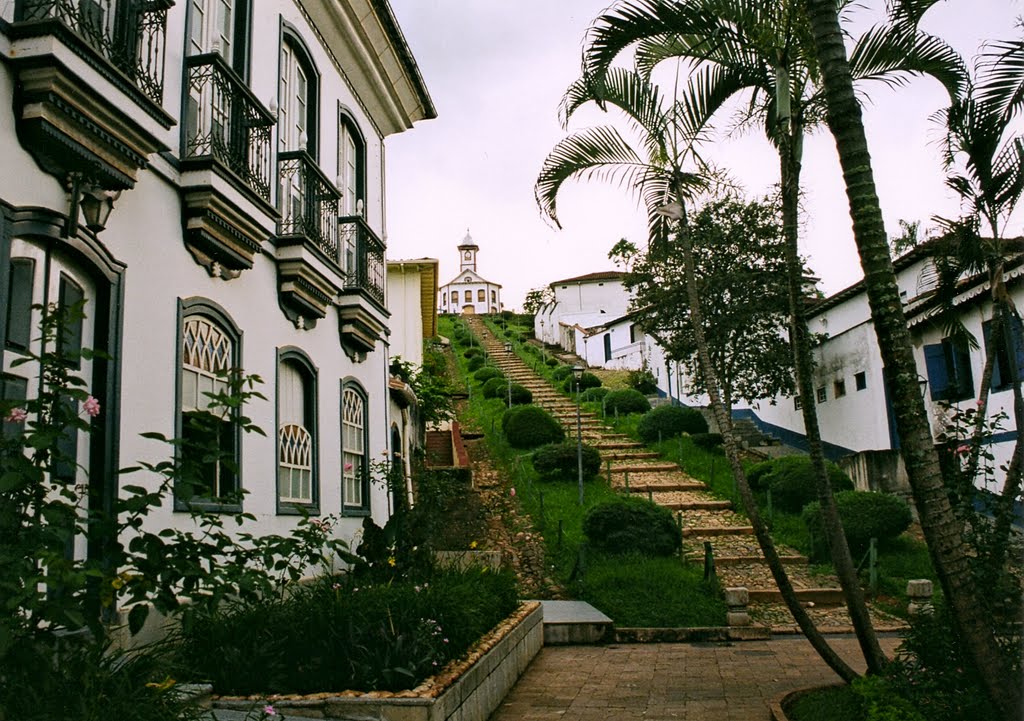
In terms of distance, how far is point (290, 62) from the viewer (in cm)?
977

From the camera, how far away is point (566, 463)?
Answer: 2219cm

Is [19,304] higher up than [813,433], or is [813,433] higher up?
[19,304]

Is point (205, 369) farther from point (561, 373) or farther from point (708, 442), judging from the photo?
point (561, 373)

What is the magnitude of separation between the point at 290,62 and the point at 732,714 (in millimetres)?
7719

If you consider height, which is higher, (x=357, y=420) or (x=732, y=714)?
(x=357, y=420)

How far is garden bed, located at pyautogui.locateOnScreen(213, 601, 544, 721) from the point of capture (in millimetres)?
5219

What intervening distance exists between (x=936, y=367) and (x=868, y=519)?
522 centimetres

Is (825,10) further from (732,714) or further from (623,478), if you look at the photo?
(623,478)

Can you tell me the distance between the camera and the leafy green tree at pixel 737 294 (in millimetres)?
24203

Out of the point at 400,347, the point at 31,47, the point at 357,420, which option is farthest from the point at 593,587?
the point at 400,347

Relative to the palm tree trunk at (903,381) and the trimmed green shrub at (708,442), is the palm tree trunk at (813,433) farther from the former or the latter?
the trimmed green shrub at (708,442)

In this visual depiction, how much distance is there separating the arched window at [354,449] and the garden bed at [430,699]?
154 inches

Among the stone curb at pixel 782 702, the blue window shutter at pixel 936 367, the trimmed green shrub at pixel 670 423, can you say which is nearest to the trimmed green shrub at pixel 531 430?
the trimmed green shrub at pixel 670 423

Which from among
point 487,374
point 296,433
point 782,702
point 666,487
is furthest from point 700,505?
point 487,374
